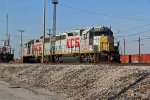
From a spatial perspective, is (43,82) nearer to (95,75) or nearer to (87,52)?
(95,75)

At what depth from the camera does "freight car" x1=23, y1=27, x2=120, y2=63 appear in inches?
1310

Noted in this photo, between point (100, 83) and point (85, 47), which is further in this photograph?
point (85, 47)

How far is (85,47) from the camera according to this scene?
117 ft

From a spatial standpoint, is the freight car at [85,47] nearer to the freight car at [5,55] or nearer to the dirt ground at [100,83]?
the dirt ground at [100,83]

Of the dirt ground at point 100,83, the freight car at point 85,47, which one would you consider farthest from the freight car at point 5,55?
the dirt ground at point 100,83

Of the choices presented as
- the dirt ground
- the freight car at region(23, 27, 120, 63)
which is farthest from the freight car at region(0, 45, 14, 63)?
the dirt ground

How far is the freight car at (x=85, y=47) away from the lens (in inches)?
1310

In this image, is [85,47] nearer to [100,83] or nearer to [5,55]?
[100,83]

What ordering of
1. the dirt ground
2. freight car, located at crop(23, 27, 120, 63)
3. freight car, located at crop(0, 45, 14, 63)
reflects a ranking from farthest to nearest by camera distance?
freight car, located at crop(0, 45, 14, 63) < freight car, located at crop(23, 27, 120, 63) < the dirt ground

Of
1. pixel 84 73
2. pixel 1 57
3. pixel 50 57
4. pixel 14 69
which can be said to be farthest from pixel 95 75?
pixel 1 57

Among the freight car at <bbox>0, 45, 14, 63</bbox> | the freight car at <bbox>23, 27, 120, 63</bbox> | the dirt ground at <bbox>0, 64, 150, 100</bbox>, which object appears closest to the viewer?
the dirt ground at <bbox>0, 64, 150, 100</bbox>

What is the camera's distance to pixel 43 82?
79.9ft

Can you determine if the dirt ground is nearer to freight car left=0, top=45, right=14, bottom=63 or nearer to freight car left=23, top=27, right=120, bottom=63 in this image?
freight car left=23, top=27, right=120, bottom=63

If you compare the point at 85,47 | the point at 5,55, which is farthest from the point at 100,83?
the point at 5,55
